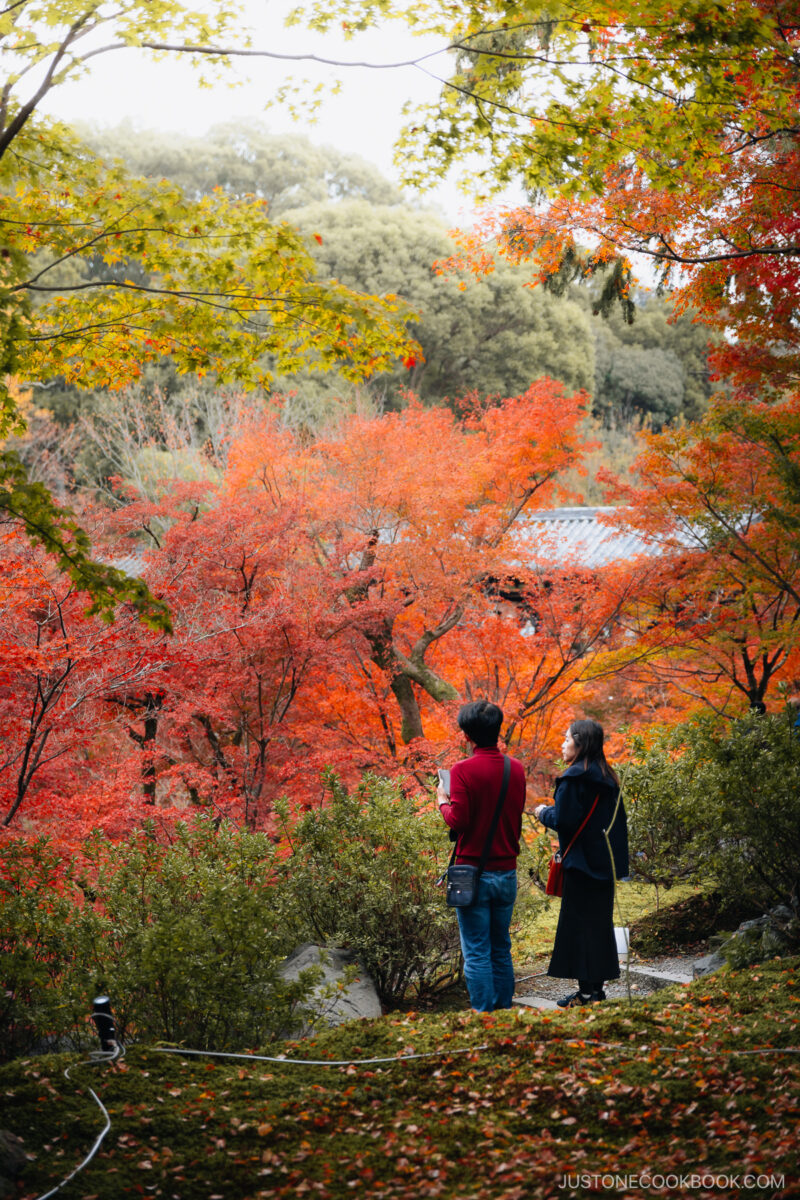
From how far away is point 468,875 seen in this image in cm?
369

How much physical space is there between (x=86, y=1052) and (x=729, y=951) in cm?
351

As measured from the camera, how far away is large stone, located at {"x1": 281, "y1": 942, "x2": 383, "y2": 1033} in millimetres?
4359

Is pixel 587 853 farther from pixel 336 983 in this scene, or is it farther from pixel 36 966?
pixel 36 966

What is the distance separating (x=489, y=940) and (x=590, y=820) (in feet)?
2.22

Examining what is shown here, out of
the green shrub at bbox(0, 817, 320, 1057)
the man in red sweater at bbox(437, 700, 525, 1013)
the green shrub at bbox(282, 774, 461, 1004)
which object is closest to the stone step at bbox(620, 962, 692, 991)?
the green shrub at bbox(282, 774, 461, 1004)

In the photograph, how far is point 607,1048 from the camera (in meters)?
3.29

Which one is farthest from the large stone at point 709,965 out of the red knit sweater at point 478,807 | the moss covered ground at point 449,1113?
the red knit sweater at point 478,807

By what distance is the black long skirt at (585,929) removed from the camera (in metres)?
4.04

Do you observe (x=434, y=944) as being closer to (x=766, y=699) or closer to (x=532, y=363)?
(x=766, y=699)

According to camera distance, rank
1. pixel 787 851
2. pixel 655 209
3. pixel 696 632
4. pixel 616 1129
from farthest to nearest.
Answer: pixel 696 632, pixel 655 209, pixel 787 851, pixel 616 1129

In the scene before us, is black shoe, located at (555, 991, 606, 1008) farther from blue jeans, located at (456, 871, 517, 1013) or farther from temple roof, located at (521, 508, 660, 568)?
temple roof, located at (521, 508, 660, 568)

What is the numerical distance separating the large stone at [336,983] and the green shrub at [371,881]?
99mm

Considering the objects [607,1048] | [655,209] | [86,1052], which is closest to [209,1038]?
[86,1052]

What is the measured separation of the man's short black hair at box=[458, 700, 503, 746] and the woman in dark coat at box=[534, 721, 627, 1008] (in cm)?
41
